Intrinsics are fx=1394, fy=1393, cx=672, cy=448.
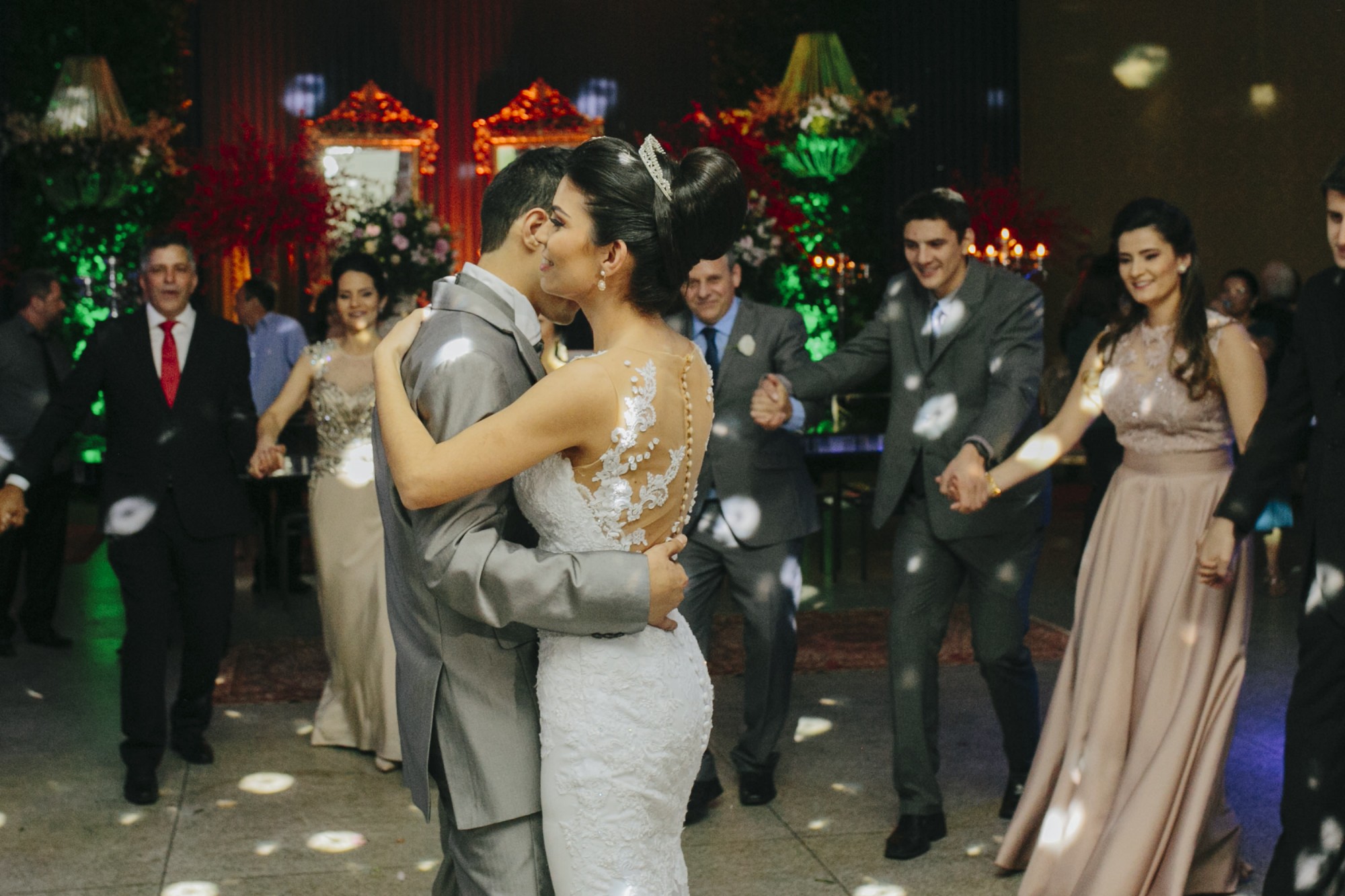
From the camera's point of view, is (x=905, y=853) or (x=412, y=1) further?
(x=412, y=1)

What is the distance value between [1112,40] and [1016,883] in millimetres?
10086

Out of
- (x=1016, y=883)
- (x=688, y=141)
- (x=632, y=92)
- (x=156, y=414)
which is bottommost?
(x=1016, y=883)

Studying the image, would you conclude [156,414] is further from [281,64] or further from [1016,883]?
[281,64]

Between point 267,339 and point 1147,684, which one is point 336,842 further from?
point 267,339

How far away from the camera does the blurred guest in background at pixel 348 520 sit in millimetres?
4738

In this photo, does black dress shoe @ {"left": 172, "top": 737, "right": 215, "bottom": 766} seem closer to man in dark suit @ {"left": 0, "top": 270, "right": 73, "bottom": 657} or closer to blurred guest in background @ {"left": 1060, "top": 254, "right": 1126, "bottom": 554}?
man in dark suit @ {"left": 0, "top": 270, "right": 73, "bottom": 657}

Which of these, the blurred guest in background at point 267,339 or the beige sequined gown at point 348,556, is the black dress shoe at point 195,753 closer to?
the beige sequined gown at point 348,556

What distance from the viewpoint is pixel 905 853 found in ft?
12.0

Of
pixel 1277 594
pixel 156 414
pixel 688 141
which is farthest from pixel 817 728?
pixel 688 141

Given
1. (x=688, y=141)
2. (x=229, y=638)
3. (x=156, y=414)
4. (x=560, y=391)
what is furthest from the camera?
(x=688, y=141)

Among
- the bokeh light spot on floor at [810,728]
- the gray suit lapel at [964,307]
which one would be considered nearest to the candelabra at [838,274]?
the bokeh light spot on floor at [810,728]

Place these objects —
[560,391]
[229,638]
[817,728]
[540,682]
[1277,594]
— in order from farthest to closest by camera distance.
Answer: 1. [1277,594]
2. [229,638]
3. [817,728]
4. [540,682]
5. [560,391]

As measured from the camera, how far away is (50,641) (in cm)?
623

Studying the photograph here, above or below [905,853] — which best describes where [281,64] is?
above
